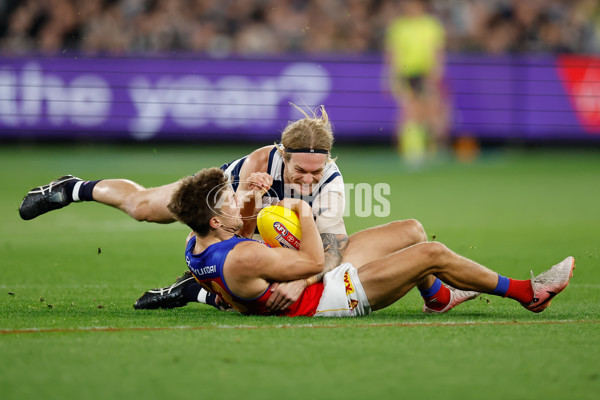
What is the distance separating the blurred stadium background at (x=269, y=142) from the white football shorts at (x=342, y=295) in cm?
16

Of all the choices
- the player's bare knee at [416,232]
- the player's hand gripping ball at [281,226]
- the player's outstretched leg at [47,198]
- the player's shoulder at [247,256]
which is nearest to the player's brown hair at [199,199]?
the player's shoulder at [247,256]

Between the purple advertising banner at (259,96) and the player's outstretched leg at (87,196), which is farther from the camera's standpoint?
the purple advertising banner at (259,96)

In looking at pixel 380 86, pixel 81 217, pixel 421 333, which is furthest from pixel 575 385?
pixel 380 86

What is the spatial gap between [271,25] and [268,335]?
56.6 feet

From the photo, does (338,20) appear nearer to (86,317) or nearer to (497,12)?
(497,12)

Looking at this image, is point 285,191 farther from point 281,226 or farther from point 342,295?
point 342,295

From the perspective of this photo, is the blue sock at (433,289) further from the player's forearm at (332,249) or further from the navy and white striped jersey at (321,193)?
the navy and white striped jersey at (321,193)

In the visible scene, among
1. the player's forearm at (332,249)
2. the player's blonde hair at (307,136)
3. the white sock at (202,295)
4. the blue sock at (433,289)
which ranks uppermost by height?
the player's blonde hair at (307,136)

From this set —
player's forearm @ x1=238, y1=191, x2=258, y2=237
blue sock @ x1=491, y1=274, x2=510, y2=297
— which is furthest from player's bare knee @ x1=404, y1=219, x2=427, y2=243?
player's forearm @ x1=238, y1=191, x2=258, y2=237

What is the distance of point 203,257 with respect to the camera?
6.55m

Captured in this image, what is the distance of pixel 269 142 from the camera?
A: 804 inches

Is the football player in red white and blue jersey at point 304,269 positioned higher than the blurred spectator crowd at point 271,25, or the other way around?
the blurred spectator crowd at point 271,25

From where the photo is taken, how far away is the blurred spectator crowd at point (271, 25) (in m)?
21.5

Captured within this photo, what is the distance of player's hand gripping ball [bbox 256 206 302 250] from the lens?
22.8 feet
